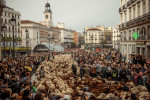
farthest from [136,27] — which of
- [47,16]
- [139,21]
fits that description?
[47,16]

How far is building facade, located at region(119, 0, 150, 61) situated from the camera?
1017 inches

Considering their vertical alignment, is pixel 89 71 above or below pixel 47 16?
Answer: below

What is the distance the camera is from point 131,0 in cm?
3136

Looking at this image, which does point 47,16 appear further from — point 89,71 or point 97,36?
point 89,71

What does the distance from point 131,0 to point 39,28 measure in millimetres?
64978

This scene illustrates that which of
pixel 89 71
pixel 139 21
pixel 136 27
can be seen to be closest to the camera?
pixel 89 71

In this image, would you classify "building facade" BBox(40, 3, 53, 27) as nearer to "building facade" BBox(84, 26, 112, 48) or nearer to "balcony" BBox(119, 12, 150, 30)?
"building facade" BBox(84, 26, 112, 48)

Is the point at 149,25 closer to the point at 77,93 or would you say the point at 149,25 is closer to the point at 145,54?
the point at 145,54

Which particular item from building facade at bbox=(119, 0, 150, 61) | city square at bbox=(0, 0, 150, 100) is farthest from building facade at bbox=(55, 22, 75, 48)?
building facade at bbox=(119, 0, 150, 61)

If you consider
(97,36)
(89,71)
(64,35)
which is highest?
(64,35)

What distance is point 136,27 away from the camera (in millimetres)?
29938

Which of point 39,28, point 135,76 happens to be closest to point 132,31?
point 135,76

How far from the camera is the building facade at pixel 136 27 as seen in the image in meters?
25.8

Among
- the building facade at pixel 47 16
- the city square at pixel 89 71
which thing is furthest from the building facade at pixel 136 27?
the building facade at pixel 47 16
